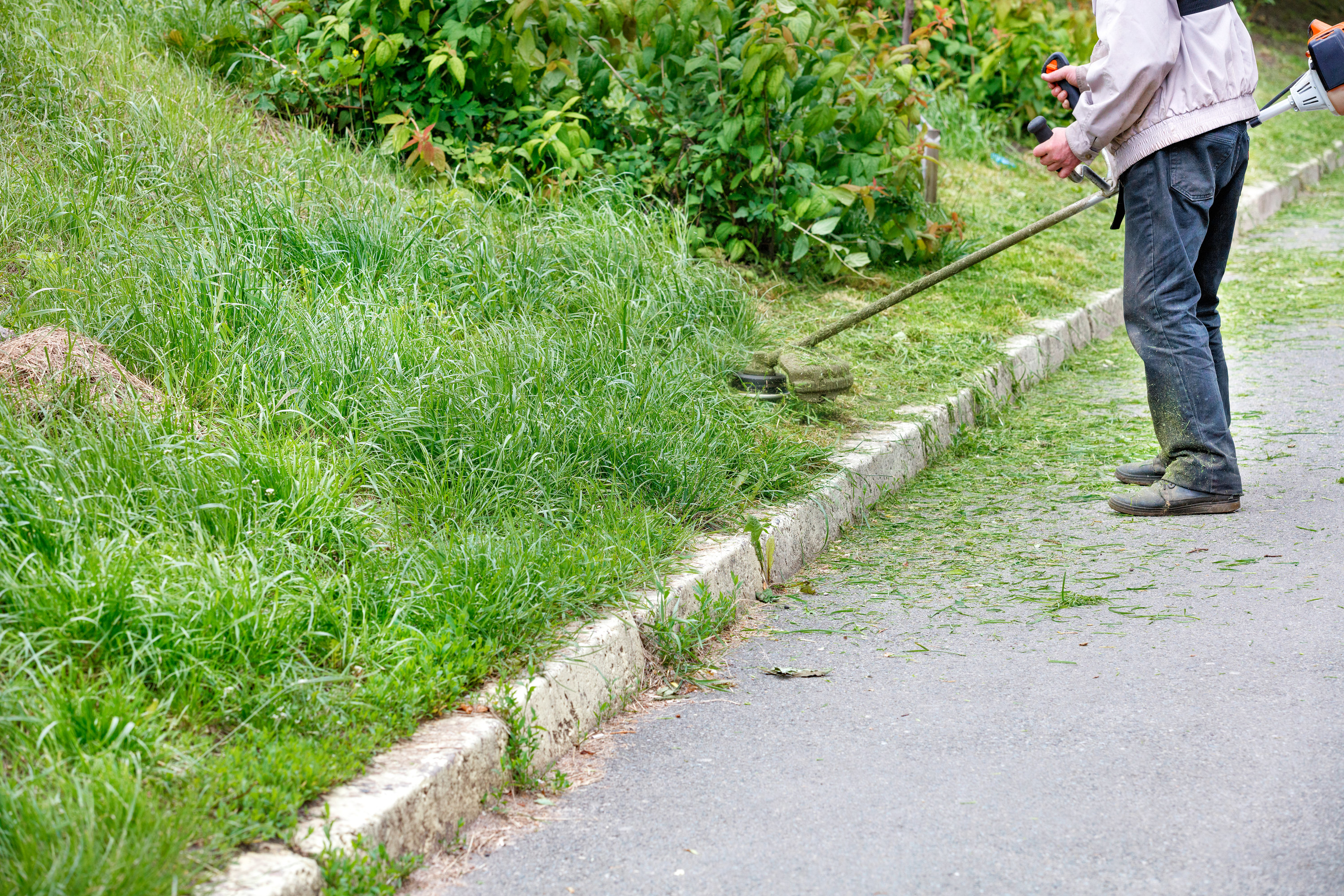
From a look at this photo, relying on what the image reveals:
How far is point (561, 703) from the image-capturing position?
2.63 metres

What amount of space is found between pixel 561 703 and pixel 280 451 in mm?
970

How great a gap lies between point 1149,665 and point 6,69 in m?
4.95

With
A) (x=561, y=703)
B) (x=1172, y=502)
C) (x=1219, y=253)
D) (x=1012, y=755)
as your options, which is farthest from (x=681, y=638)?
(x=1219, y=253)

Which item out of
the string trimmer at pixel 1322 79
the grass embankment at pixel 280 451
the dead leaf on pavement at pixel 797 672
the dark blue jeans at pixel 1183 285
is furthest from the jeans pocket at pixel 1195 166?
the dead leaf on pavement at pixel 797 672

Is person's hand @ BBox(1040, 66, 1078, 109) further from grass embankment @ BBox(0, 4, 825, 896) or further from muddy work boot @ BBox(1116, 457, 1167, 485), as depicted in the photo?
grass embankment @ BBox(0, 4, 825, 896)

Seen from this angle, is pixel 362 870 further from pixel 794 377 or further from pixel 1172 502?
pixel 1172 502

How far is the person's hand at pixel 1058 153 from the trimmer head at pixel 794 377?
98 cm

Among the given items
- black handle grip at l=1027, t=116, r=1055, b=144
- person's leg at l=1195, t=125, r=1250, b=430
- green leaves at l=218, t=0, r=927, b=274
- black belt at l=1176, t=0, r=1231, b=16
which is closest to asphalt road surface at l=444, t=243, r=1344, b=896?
person's leg at l=1195, t=125, r=1250, b=430

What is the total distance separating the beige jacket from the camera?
11.9 feet


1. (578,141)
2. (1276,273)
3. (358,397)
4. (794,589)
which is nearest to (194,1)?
(578,141)

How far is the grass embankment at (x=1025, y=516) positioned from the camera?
132 inches

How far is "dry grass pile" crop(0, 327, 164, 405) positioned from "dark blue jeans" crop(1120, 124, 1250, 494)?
2.86 metres

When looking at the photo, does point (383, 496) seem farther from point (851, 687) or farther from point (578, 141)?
point (578, 141)

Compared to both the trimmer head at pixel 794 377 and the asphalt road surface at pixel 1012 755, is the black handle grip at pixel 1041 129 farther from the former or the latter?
the asphalt road surface at pixel 1012 755
